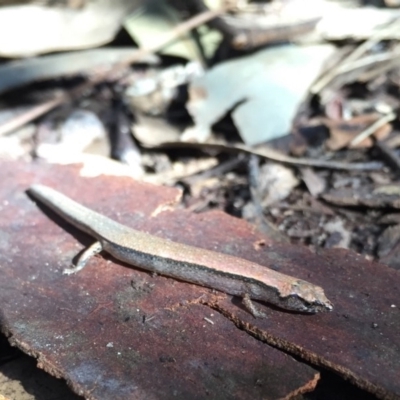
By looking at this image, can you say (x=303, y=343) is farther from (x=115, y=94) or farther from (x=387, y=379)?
(x=115, y=94)

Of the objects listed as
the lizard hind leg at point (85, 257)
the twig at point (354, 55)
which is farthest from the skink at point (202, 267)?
the twig at point (354, 55)

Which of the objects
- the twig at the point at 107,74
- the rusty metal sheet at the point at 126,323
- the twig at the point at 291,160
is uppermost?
the twig at the point at 107,74

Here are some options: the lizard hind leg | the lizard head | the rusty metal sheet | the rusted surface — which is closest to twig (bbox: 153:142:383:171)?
the rusty metal sheet

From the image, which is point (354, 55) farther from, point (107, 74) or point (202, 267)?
point (202, 267)

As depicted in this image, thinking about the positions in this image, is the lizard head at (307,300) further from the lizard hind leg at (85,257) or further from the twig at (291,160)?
the twig at (291,160)

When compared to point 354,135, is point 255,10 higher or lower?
higher

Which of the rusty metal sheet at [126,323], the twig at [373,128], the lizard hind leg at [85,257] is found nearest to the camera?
the rusty metal sheet at [126,323]

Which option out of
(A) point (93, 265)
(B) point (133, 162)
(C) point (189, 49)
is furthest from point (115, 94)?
(A) point (93, 265)

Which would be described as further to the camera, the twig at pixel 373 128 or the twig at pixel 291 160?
the twig at pixel 373 128
